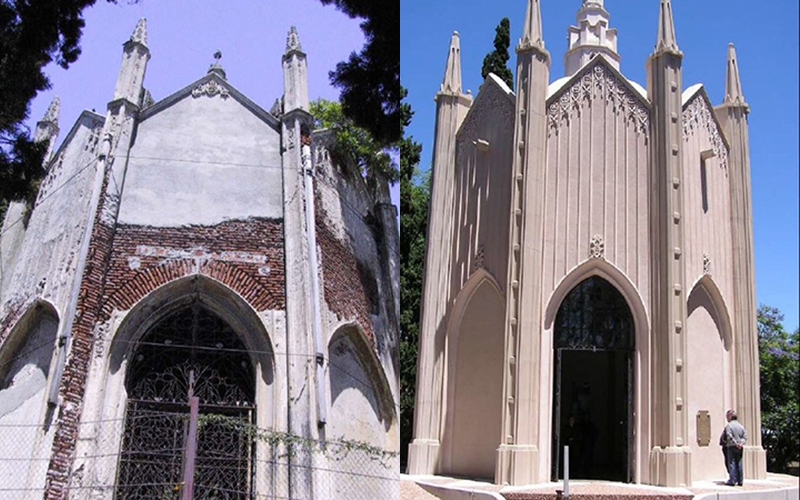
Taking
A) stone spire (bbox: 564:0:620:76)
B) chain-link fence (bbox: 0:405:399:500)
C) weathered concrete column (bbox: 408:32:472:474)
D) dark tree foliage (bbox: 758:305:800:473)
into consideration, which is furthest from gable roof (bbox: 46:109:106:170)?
dark tree foliage (bbox: 758:305:800:473)

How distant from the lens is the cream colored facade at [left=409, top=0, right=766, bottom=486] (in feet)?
37.9

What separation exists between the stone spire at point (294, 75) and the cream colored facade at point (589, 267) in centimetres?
316

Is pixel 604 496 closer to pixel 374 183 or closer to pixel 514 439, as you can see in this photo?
pixel 514 439

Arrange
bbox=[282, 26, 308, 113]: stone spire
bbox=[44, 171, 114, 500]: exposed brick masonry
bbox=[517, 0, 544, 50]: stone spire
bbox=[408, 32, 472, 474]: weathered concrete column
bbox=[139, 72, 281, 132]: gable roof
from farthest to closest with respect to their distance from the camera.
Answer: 1. bbox=[408, 32, 472, 474]: weathered concrete column
2. bbox=[517, 0, 544, 50]: stone spire
3. bbox=[282, 26, 308, 113]: stone spire
4. bbox=[139, 72, 281, 132]: gable roof
5. bbox=[44, 171, 114, 500]: exposed brick masonry

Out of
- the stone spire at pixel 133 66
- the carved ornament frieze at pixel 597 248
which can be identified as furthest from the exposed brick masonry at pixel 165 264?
the carved ornament frieze at pixel 597 248

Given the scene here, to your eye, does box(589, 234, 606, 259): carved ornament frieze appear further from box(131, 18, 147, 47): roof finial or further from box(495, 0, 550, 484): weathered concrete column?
box(131, 18, 147, 47): roof finial

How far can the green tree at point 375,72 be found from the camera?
10.9 meters

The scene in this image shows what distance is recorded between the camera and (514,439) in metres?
11.3

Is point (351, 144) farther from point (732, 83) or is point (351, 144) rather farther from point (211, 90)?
point (732, 83)

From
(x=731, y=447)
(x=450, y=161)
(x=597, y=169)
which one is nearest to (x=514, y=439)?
(x=731, y=447)

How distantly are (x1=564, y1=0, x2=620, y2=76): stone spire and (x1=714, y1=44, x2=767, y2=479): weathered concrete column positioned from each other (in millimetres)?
2123

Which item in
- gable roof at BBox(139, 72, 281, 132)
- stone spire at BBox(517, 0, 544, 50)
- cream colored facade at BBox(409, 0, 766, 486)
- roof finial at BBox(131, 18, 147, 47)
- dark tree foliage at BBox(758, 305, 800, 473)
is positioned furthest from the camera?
dark tree foliage at BBox(758, 305, 800, 473)

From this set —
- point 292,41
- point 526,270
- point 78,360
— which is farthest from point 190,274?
point 526,270

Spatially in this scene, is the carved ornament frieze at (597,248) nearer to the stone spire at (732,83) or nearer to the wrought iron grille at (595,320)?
the wrought iron grille at (595,320)
